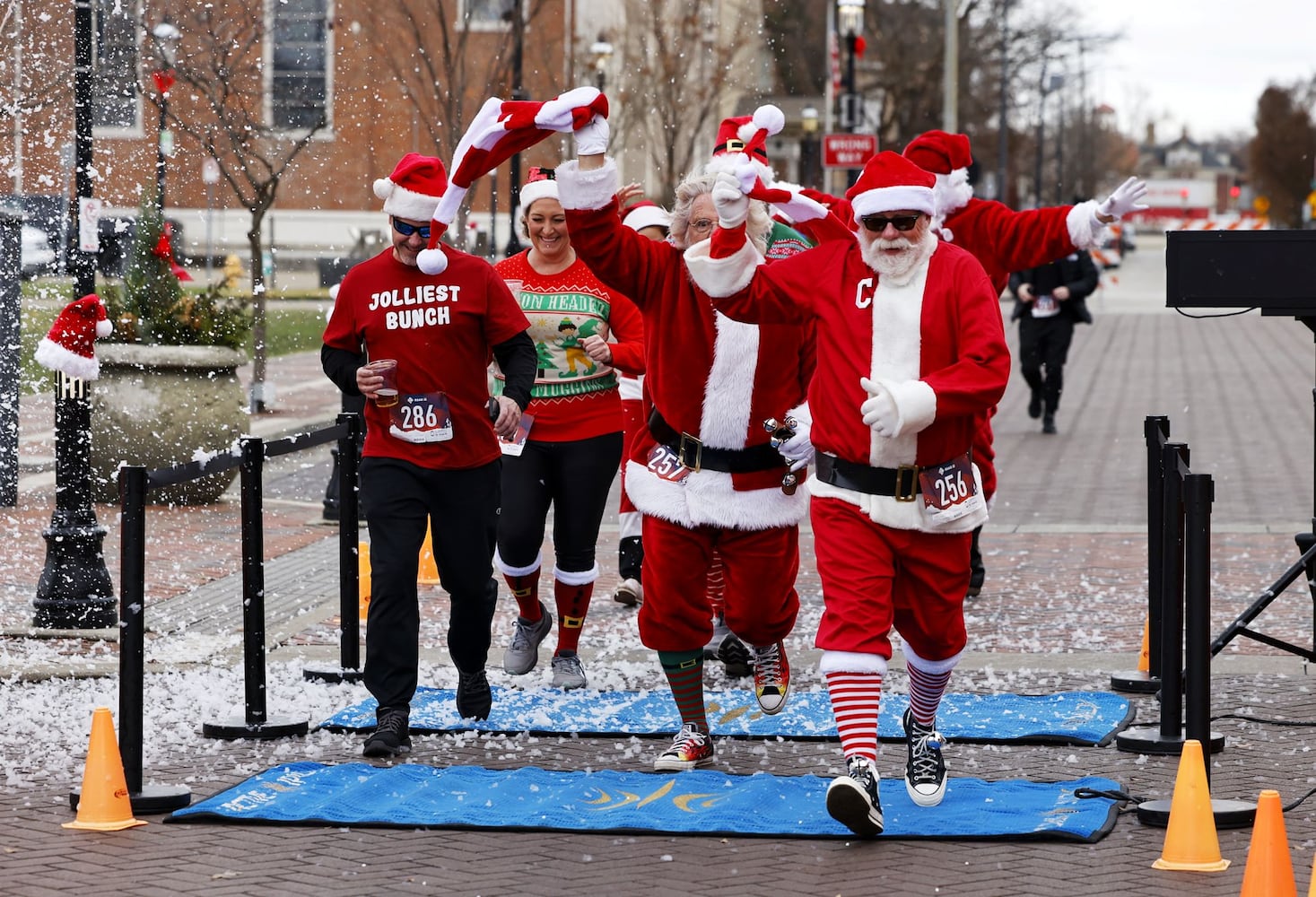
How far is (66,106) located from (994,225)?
5272 millimetres

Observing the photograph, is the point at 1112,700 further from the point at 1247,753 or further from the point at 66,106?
the point at 66,106

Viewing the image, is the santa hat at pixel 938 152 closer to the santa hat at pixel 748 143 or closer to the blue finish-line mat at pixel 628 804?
the santa hat at pixel 748 143

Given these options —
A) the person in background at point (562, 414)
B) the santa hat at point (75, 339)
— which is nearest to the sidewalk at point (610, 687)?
the person in background at point (562, 414)

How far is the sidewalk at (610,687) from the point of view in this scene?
18.1ft

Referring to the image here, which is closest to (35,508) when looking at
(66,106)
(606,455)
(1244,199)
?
(66,106)

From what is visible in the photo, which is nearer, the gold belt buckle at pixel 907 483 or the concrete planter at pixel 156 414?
the gold belt buckle at pixel 907 483

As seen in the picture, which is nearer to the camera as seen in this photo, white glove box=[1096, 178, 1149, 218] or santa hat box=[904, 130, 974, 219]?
white glove box=[1096, 178, 1149, 218]

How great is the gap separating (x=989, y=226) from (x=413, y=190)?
7.52 feet

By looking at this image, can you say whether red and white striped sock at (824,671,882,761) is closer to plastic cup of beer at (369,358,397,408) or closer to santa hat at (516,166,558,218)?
plastic cup of beer at (369,358,397,408)

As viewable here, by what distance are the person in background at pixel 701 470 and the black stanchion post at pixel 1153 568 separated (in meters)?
1.50

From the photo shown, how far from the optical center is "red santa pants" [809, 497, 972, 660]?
5930mm

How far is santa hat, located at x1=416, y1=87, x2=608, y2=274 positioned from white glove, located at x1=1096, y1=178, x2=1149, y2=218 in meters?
1.70

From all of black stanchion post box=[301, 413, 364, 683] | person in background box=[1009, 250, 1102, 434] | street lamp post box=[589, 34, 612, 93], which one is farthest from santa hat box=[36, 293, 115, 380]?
street lamp post box=[589, 34, 612, 93]

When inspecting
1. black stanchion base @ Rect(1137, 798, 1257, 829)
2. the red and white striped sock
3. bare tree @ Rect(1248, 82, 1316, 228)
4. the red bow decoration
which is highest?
bare tree @ Rect(1248, 82, 1316, 228)
